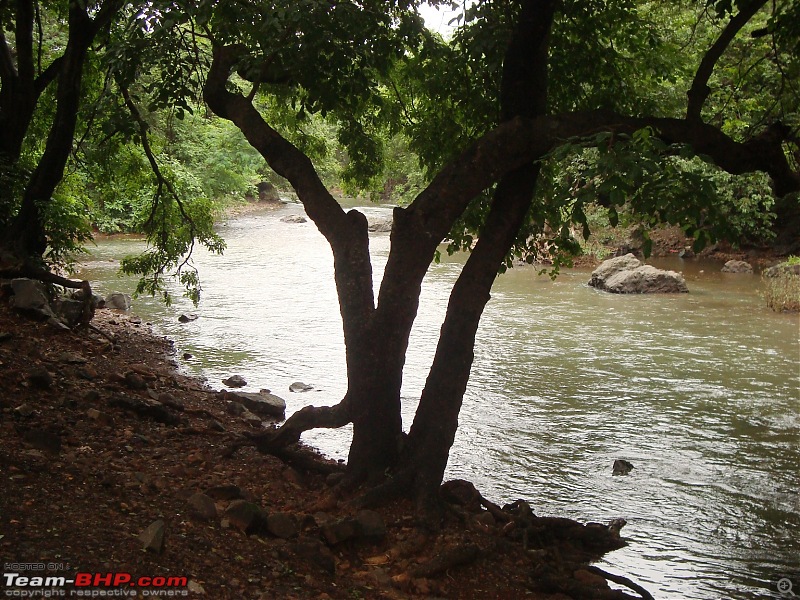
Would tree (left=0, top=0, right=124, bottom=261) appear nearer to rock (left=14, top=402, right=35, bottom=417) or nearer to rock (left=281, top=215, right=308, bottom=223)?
rock (left=14, top=402, right=35, bottom=417)

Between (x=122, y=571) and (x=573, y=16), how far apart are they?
618cm

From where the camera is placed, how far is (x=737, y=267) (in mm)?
25375

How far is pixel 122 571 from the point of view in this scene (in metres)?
3.74

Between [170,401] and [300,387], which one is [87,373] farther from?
[300,387]

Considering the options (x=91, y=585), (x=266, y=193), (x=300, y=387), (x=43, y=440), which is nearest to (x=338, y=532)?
(x=91, y=585)

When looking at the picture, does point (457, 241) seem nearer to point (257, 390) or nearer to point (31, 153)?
point (257, 390)

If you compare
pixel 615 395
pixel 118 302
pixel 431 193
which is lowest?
pixel 118 302

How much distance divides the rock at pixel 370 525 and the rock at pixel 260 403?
15.5 feet

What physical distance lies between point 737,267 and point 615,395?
1579 centimetres

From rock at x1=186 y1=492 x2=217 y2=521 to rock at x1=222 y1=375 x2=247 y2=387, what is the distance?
6377mm

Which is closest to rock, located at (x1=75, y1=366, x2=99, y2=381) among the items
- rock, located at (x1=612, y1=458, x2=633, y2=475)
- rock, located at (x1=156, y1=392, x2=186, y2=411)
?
rock, located at (x1=156, y1=392, x2=186, y2=411)

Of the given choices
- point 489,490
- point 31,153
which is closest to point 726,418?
point 489,490

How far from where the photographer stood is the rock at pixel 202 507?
192 inches

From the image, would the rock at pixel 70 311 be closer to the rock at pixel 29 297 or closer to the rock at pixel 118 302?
the rock at pixel 29 297
